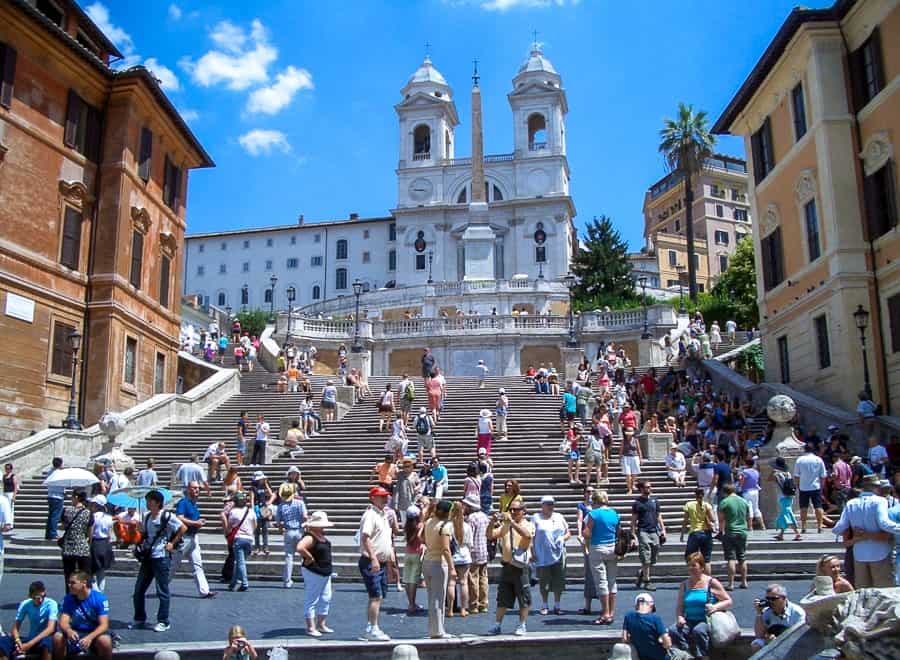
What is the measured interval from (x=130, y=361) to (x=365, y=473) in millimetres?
11859

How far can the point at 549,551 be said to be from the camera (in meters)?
11.8

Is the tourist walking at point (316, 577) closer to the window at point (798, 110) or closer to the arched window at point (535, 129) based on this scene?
the window at point (798, 110)

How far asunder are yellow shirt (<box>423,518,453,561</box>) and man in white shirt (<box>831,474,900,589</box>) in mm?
4499

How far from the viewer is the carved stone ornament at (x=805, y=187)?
2519cm

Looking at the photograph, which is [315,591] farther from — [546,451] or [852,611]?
[546,451]

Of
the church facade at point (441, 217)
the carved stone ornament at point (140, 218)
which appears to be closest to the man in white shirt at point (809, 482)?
the carved stone ornament at point (140, 218)

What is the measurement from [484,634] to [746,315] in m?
45.9

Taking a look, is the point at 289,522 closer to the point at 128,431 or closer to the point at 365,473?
the point at 365,473

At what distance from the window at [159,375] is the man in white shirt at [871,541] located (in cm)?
2598

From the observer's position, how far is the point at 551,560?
1175 cm

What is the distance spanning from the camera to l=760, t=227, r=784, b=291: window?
1109 inches

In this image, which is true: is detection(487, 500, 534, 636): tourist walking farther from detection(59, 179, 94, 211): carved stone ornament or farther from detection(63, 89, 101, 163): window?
detection(63, 89, 101, 163): window

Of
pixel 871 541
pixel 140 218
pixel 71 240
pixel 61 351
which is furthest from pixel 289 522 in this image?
pixel 140 218

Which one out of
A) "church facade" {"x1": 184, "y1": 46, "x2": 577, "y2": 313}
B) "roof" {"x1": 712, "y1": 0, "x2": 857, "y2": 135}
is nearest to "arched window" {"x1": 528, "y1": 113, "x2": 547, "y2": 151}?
"church facade" {"x1": 184, "y1": 46, "x2": 577, "y2": 313}
